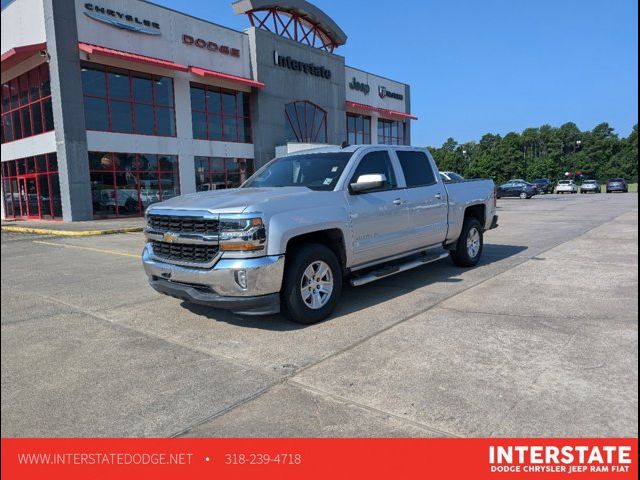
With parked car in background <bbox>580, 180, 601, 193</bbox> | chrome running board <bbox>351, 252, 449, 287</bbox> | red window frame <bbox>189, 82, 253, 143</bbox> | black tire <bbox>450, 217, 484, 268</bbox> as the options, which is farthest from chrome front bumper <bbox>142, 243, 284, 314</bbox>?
parked car in background <bbox>580, 180, 601, 193</bbox>

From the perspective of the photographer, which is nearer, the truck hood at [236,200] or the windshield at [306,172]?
the truck hood at [236,200]

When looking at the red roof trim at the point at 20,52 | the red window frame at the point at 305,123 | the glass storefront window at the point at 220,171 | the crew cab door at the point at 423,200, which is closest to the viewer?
the crew cab door at the point at 423,200

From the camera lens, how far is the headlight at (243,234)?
4543mm

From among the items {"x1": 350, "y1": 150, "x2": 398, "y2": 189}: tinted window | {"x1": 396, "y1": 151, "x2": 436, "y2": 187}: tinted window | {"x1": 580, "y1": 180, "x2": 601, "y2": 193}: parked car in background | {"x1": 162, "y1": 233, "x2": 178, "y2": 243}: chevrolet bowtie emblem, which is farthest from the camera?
{"x1": 580, "y1": 180, "x2": 601, "y2": 193}: parked car in background

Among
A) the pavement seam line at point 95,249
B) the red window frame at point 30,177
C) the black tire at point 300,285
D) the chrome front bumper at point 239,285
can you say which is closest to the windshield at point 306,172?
the black tire at point 300,285

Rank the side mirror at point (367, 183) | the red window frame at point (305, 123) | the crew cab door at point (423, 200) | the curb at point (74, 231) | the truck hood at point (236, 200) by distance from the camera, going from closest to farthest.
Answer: the truck hood at point (236, 200) → the side mirror at point (367, 183) → the crew cab door at point (423, 200) → the curb at point (74, 231) → the red window frame at point (305, 123)

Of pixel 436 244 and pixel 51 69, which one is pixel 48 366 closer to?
pixel 436 244

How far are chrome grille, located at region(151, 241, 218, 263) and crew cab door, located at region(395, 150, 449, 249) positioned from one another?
2887 mm

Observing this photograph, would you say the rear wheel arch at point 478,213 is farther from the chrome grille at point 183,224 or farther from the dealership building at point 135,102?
the dealership building at point 135,102

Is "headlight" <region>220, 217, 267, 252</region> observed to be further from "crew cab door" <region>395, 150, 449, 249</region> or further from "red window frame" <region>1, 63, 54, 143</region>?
"red window frame" <region>1, 63, 54, 143</region>

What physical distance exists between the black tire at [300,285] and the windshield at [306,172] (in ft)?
2.82

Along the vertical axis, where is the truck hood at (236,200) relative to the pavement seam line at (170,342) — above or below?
above

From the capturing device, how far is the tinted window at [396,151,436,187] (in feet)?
22.1

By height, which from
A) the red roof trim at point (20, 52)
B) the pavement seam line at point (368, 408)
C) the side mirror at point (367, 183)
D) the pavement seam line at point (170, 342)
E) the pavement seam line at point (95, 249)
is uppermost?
the red roof trim at point (20, 52)
